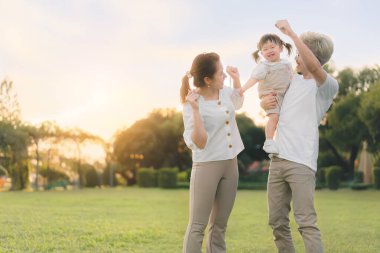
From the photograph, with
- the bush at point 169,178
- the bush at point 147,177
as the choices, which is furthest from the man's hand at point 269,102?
the bush at point 147,177

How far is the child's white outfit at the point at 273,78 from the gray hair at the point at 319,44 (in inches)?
10.1

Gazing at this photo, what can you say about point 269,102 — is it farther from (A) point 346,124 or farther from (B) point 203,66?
(A) point 346,124

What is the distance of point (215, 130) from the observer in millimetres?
4301

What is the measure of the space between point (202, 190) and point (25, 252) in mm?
3352

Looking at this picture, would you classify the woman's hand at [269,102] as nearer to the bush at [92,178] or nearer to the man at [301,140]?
the man at [301,140]

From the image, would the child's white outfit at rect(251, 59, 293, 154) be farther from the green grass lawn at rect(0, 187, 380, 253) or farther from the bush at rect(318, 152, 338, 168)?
the bush at rect(318, 152, 338, 168)

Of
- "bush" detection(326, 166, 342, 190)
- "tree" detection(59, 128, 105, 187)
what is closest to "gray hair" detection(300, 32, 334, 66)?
"bush" detection(326, 166, 342, 190)

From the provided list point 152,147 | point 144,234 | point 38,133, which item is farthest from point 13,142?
point 144,234

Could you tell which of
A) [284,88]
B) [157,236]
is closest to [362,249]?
[157,236]

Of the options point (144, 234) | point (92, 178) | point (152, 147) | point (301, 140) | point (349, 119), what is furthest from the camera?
point (152, 147)

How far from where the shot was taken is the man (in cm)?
418

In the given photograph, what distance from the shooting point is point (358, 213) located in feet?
47.0

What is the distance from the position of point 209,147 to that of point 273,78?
2.31ft

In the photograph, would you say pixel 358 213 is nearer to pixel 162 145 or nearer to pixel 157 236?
pixel 157 236
